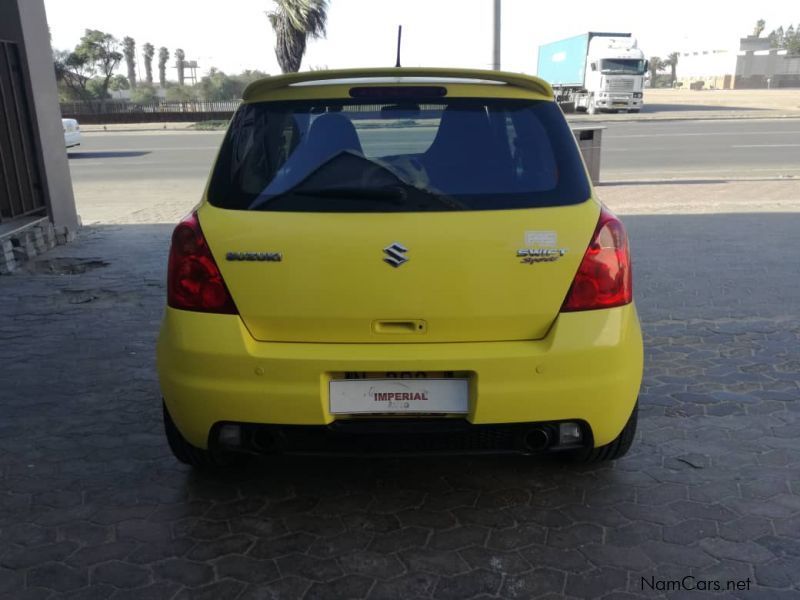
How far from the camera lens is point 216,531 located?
2.90m

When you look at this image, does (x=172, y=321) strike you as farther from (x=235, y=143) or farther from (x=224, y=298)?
(x=235, y=143)

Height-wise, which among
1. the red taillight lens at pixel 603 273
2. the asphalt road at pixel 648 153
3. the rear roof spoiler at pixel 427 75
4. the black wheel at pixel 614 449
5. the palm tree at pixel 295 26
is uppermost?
the palm tree at pixel 295 26

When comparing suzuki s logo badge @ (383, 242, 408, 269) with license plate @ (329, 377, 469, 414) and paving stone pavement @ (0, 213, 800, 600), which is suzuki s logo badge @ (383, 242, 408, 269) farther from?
paving stone pavement @ (0, 213, 800, 600)

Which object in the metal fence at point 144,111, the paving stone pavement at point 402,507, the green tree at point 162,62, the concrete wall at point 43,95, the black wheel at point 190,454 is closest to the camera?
the paving stone pavement at point 402,507

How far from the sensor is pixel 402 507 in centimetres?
306

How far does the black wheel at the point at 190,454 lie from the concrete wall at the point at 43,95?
652 cm

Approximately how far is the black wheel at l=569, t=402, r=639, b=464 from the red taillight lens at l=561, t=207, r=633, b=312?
2.24 feet

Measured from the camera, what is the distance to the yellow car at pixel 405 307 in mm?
2592

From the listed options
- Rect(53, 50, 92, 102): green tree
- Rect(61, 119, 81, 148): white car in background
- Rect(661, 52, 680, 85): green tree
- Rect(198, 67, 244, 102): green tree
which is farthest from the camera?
Rect(661, 52, 680, 85): green tree

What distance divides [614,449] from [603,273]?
95 centimetres

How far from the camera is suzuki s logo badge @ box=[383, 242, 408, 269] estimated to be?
102 inches

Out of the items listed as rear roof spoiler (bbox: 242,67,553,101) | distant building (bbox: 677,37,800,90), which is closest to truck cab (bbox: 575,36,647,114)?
rear roof spoiler (bbox: 242,67,553,101)

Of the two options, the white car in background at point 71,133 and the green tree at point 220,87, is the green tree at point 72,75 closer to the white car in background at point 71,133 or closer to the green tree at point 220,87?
the green tree at point 220,87

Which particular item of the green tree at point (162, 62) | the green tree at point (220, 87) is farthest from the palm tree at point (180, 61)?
the green tree at point (220, 87)
